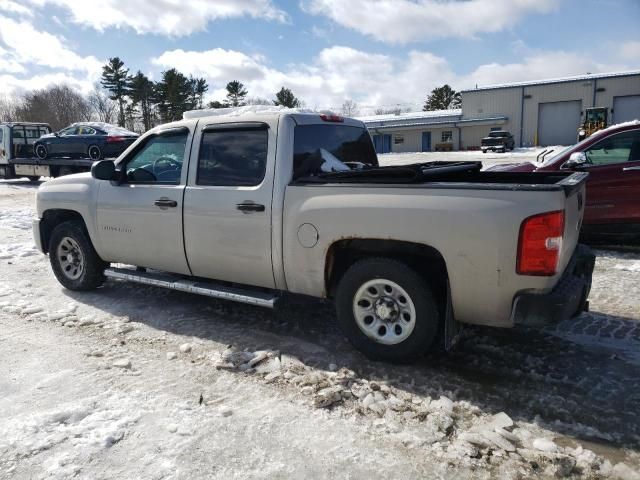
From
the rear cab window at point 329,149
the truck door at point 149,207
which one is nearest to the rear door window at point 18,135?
the truck door at point 149,207

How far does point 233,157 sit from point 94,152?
16.4 m

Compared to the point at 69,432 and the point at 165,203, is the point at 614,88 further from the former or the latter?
the point at 69,432

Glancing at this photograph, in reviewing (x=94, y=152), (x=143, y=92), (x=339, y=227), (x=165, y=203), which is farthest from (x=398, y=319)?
(x=143, y=92)

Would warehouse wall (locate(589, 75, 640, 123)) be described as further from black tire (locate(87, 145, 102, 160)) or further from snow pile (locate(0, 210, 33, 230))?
snow pile (locate(0, 210, 33, 230))

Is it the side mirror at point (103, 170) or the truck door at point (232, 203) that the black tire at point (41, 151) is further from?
the truck door at point (232, 203)

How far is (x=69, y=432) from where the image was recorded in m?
2.96

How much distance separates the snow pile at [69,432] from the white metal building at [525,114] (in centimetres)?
4803

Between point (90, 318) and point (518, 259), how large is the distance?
158 inches

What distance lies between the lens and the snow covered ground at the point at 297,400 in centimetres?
267

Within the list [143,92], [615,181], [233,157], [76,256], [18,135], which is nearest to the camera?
[233,157]

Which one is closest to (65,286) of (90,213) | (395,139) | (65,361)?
(90,213)

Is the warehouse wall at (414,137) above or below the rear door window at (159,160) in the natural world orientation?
above

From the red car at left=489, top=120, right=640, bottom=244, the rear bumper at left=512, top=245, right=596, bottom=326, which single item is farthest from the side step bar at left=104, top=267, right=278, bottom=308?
the red car at left=489, top=120, right=640, bottom=244

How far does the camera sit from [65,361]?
156 inches
